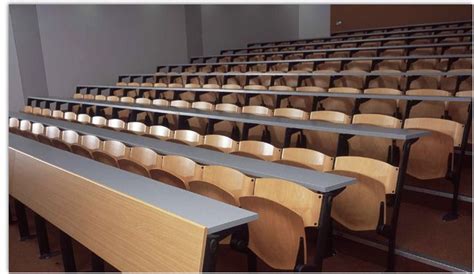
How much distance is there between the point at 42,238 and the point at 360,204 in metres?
2.15

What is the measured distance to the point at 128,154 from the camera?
10.6 ft

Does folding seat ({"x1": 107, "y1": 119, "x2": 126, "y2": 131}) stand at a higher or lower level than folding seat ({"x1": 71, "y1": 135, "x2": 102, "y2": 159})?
higher

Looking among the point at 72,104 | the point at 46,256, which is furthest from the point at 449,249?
the point at 72,104

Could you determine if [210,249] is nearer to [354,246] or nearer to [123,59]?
[354,246]

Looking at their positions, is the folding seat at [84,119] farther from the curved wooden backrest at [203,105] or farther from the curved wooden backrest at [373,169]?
the curved wooden backrest at [373,169]

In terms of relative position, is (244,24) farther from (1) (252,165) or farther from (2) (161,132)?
(1) (252,165)

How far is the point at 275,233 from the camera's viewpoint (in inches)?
78.1

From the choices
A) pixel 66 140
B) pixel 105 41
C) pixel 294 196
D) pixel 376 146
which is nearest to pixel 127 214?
pixel 294 196

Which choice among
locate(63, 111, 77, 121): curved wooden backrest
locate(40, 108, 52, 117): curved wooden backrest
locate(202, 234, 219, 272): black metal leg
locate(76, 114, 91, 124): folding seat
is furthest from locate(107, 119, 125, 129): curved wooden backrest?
locate(202, 234, 219, 272): black metal leg

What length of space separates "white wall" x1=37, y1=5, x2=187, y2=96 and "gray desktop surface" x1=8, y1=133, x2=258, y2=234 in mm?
6087

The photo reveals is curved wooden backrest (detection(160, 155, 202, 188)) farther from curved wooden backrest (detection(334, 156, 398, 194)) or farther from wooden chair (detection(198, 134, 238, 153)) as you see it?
curved wooden backrest (detection(334, 156, 398, 194))

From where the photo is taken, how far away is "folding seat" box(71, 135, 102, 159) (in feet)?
11.1

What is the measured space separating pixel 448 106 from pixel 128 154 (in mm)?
2561

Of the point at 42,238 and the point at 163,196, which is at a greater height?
the point at 163,196
